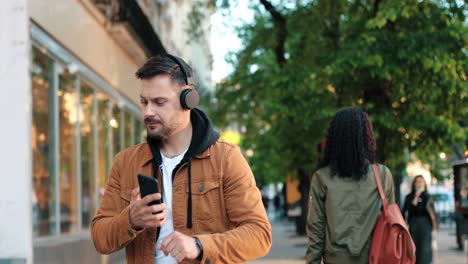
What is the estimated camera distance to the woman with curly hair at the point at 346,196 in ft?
17.4

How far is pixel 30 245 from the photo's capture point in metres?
9.44

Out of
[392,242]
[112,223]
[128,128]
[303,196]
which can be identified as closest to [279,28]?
[128,128]

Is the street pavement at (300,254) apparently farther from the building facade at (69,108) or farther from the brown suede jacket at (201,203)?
A: the brown suede jacket at (201,203)

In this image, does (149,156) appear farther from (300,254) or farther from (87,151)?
(300,254)

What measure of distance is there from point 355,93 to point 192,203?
1256 cm

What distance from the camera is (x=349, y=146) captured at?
548 cm

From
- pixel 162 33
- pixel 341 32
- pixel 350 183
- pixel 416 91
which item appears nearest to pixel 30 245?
pixel 350 183

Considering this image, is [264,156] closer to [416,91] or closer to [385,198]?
[416,91]

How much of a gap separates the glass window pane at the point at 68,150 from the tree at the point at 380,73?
4.31 m

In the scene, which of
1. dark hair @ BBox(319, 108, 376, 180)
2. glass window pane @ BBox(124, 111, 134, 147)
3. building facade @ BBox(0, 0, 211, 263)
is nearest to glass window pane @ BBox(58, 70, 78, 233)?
building facade @ BBox(0, 0, 211, 263)

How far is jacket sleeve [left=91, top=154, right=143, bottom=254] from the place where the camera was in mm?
3020

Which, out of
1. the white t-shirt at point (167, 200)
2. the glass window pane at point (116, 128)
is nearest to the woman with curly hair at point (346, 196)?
the white t-shirt at point (167, 200)

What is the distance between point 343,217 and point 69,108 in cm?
827

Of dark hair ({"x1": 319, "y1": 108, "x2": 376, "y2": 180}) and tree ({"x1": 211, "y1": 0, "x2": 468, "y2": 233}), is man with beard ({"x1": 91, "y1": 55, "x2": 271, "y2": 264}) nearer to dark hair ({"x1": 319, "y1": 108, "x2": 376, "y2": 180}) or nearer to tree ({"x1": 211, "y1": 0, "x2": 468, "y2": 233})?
dark hair ({"x1": 319, "y1": 108, "x2": 376, "y2": 180})
